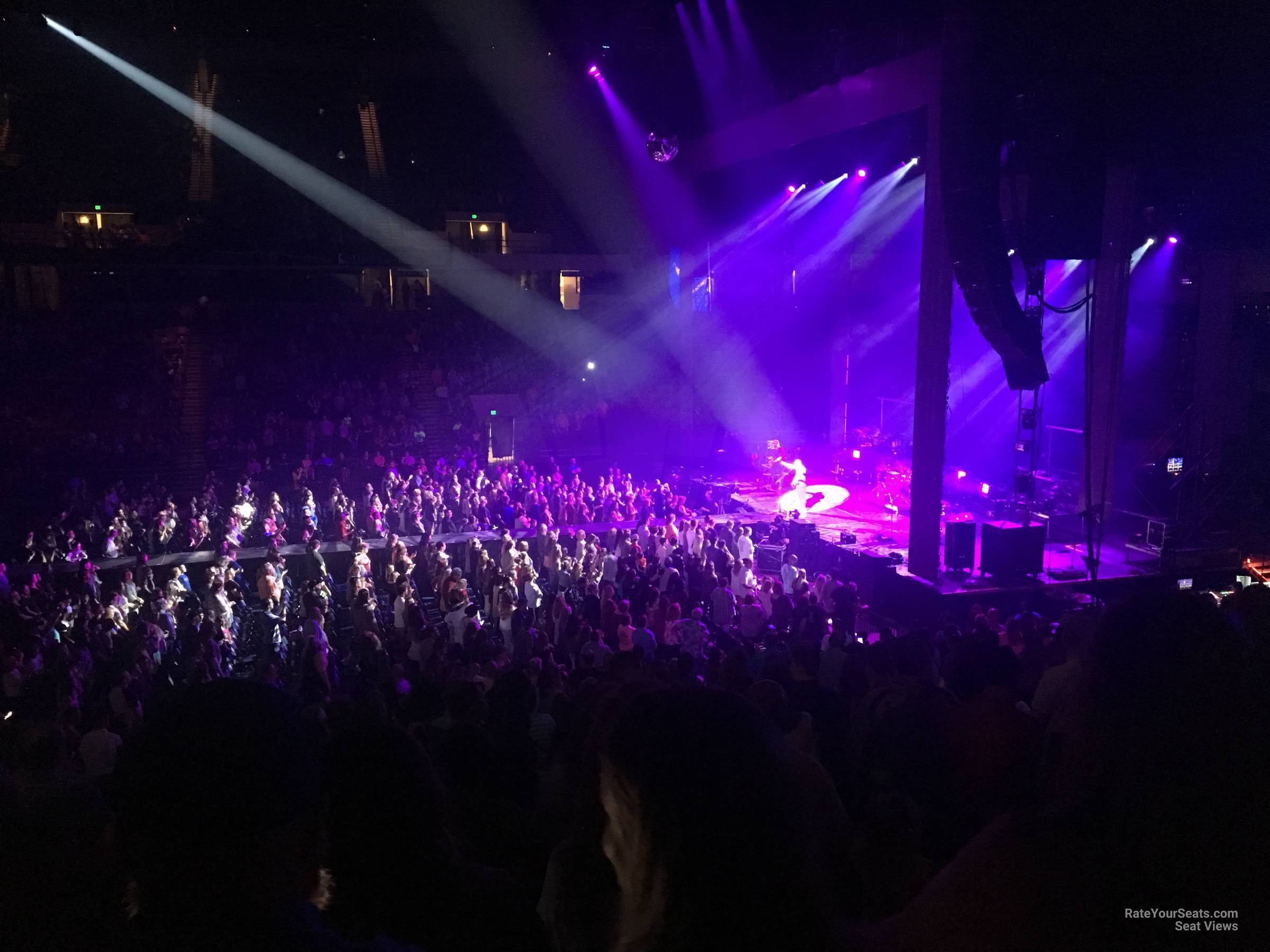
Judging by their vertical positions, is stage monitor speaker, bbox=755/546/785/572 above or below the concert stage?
below

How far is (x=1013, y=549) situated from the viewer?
11141 mm

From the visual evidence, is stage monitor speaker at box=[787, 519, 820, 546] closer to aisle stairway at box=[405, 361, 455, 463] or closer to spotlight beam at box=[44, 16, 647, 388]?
aisle stairway at box=[405, 361, 455, 463]

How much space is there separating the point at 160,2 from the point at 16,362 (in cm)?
820

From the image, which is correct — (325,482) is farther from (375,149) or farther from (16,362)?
(375,149)

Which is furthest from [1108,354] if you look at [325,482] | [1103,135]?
[325,482]

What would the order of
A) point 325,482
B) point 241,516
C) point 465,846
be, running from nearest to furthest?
1. point 465,846
2. point 241,516
3. point 325,482

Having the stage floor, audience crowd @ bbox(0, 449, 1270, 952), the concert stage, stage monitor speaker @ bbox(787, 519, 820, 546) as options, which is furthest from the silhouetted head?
stage monitor speaker @ bbox(787, 519, 820, 546)

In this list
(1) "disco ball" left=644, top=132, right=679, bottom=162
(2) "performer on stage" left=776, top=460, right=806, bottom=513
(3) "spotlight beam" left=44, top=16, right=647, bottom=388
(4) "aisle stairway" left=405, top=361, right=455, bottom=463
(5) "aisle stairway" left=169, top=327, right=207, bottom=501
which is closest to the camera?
(1) "disco ball" left=644, top=132, right=679, bottom=162

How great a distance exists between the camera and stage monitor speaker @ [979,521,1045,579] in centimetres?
1112

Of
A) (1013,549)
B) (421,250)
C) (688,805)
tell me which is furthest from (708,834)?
(421,250)

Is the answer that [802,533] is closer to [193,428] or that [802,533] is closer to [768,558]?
[768,558]

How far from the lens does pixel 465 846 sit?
2.45m

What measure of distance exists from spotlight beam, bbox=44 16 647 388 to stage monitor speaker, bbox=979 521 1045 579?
47.7 ft

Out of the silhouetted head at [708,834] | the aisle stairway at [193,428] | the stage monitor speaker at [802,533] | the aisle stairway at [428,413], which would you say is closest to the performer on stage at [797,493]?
the stage monitor speaker at [802,533]
